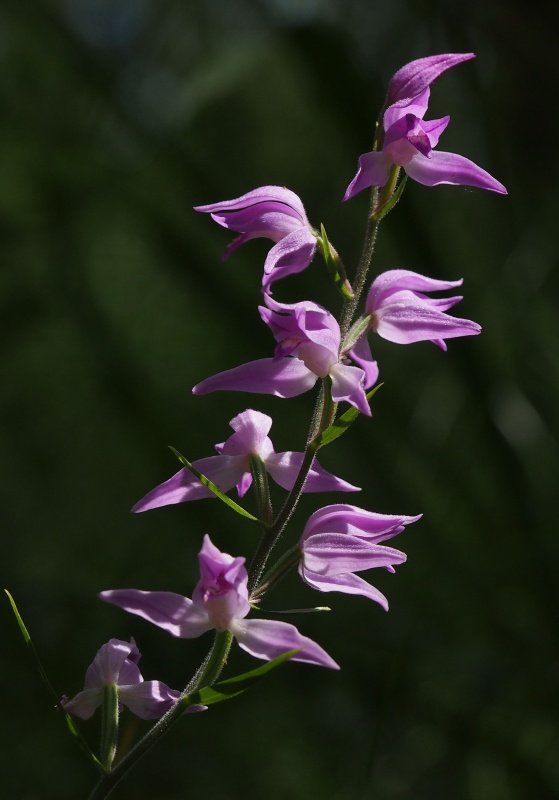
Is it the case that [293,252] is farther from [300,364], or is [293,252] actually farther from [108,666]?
[108,666]

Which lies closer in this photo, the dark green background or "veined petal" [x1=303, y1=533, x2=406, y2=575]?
"veined petal" [x1=303, y1=533, x2=406, y2=575]

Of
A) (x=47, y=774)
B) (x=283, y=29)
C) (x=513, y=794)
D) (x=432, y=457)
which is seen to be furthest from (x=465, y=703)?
(x=283, y=29)

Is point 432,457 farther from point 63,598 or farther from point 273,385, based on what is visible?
point 273,385

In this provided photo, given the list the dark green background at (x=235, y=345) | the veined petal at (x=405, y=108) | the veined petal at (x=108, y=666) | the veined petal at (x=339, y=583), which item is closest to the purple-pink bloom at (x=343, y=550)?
the veined petal at (x=339, y=583)

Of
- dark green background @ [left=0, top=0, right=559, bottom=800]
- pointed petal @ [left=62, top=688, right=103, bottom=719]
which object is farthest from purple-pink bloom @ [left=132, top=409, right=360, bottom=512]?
dark green background @ [left=0, top=0, right=559, bottom=800]

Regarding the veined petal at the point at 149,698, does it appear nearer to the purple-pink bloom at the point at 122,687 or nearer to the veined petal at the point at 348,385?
the purple-pink bloom at the point at 122,687

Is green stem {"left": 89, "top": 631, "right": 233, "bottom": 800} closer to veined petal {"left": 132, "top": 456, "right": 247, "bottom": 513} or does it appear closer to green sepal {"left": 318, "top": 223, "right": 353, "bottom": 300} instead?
veined petal {"left": 132, "top": 456, "right": 247, "bottom": 513}
